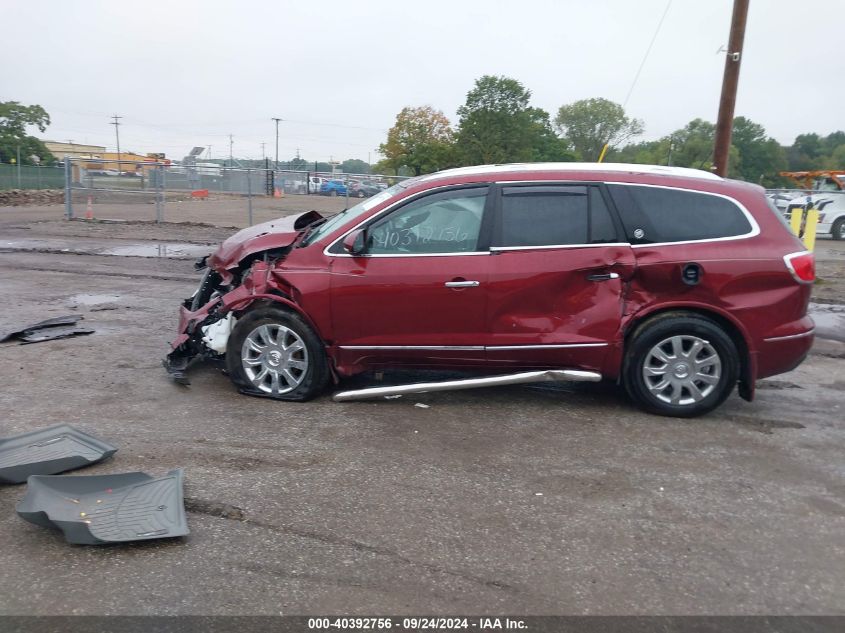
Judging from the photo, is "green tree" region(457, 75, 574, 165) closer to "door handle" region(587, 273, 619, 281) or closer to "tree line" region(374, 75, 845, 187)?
"tree line" region(374, 75, 845, 187)

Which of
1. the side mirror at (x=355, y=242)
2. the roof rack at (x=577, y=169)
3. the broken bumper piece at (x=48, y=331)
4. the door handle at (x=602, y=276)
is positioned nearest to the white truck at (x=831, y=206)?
the roof rack at (x=577, y=169)

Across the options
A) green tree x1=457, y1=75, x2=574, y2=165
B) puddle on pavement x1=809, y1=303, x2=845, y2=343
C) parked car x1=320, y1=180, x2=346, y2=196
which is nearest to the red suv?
puddle on pavement x1=809, y1=303, x2=845, y2=343

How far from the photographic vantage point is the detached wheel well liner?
18.2ft

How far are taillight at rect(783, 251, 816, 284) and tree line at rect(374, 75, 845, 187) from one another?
39.0 ft

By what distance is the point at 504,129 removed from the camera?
39281mm

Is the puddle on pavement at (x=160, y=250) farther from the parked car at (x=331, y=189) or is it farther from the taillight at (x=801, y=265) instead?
the parked car at (x=331, y=189)

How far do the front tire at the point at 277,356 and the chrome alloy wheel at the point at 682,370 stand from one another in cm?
247

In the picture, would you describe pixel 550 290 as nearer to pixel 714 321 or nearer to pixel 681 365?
pixel 681 365

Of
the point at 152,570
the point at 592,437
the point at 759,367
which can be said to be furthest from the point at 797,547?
the point at 152,570

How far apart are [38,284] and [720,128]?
10.7m

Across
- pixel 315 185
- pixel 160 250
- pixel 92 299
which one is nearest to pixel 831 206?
pixel 160 250

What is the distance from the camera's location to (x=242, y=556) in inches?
142

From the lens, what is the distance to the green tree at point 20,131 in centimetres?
5872

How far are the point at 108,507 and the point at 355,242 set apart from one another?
261 centimetres
